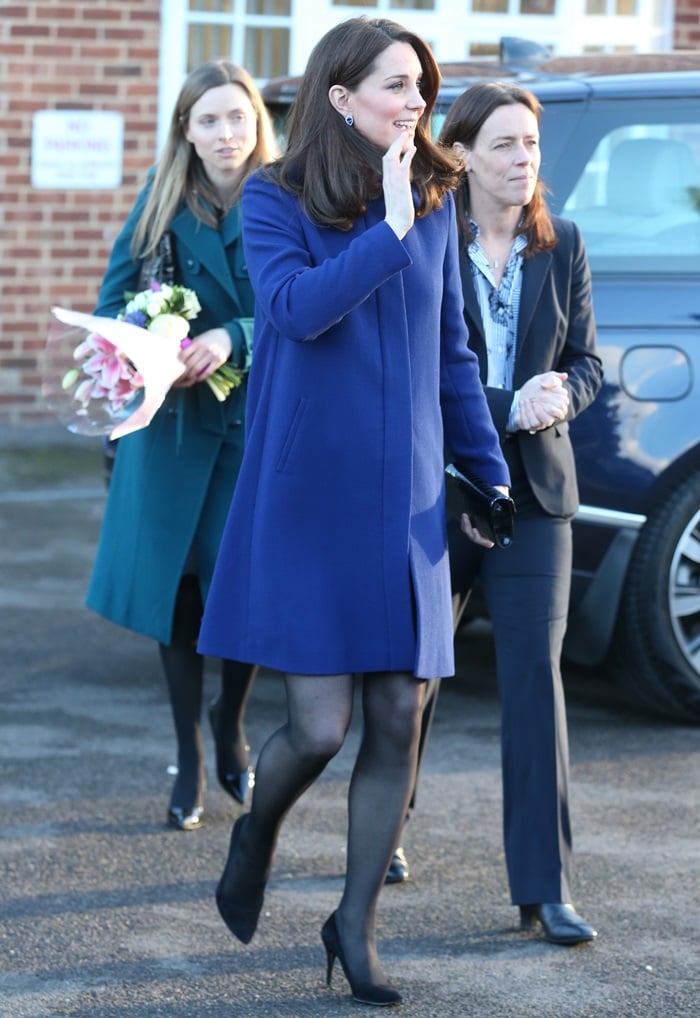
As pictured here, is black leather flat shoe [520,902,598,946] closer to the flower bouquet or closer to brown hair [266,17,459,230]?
the flower bouquet

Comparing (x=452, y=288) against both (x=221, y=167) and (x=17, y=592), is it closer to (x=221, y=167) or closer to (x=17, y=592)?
(x=221, y=167)

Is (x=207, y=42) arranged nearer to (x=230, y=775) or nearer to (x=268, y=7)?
(x=268, y=7)

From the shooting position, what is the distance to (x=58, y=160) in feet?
35.0

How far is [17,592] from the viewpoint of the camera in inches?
297

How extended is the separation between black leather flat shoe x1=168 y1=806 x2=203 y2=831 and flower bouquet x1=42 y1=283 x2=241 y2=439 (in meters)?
1.02

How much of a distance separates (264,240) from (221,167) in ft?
4.46

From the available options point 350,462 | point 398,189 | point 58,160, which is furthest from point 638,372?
point 58,160

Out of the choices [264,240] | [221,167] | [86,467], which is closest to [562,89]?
[221,167]

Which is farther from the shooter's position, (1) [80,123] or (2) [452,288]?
(1) [80,123]

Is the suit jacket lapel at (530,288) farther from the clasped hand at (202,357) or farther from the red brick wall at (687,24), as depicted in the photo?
the red brick wall at (687,24)

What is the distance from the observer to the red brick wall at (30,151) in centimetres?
1055

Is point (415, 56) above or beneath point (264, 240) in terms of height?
above

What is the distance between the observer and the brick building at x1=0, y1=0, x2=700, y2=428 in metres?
10.6

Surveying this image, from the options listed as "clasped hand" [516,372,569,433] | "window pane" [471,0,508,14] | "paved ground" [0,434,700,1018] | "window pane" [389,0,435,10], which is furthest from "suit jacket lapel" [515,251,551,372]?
"window pane" [471,0,508,14]
